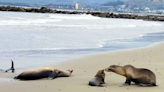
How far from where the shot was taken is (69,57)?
35.9 feet

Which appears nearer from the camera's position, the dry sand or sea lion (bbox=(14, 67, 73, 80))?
the dry sand

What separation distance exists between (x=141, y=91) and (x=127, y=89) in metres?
0.29

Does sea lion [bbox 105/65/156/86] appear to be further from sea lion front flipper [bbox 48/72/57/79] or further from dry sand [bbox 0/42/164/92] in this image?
sea lion front flipper [bbox 48/72/57/79]

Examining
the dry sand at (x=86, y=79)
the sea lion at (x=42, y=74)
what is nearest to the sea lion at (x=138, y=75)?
the dry sand at (x=86, y=79)

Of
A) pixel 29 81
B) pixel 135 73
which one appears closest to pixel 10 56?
pixel 29 81

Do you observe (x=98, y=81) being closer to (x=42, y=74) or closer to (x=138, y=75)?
(x=138, y=75)

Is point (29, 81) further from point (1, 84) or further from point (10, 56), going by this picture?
point (10, 56)

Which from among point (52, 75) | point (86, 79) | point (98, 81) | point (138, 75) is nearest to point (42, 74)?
point (52, 75)

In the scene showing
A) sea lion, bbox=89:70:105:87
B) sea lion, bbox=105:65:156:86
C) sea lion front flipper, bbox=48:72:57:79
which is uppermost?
sea lion, bbox=105:65:156:86

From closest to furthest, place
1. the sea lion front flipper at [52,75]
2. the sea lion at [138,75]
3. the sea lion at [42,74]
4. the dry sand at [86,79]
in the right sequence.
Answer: the dry sand at [86,79]
the sea lion at [138,75]
the sea lion at [42,74]
the sea lion front flipper at [52,75]

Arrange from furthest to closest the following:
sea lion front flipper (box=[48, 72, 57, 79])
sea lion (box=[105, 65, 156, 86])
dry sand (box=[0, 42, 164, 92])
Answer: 1. sea lion front flipper (box=[48, 72, 57, 79])
2. sea lion (box=[105, 65, 156, 86])
3. dry sand (box=[0, 42, 164, 92])

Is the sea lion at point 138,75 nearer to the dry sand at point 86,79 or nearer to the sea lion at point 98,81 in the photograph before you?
the dry sand at point 86,79

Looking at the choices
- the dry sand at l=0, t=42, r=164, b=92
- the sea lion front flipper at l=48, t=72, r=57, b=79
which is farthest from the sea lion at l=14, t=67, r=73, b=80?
the dry sand at l=0, t=42, r=164, b=92

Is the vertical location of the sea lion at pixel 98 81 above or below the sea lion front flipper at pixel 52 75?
above
